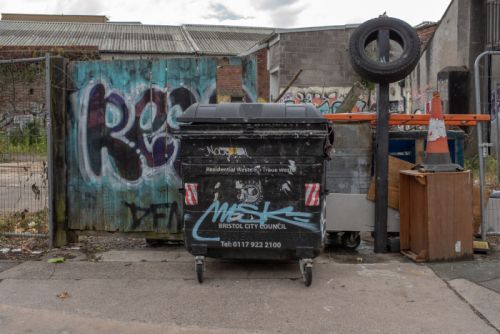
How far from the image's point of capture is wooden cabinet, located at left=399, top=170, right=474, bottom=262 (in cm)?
462

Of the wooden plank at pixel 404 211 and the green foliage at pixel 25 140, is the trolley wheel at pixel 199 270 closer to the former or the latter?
the wooden plank at pixel 404 211

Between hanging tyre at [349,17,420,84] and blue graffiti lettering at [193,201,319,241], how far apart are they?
1.81 metres

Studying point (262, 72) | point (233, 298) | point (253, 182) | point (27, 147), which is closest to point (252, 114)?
point (253, 182)

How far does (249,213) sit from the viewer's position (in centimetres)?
417

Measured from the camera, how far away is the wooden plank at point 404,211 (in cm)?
507

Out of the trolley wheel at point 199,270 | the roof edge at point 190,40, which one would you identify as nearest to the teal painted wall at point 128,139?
the trolley wheel at point 199,270

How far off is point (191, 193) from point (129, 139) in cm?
149

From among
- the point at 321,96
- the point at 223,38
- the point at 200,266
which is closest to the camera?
the point at 200,266

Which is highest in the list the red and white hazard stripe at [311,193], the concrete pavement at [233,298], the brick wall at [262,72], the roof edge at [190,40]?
the roof edge at [190,40]

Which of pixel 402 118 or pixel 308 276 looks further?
pixel 402 118

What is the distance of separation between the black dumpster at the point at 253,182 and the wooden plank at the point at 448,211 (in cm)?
131

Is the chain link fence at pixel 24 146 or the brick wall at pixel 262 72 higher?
the brick wall at pixel 262 72

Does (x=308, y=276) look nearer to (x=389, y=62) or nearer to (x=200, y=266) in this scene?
(x=200, y=266)

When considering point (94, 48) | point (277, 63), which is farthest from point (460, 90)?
point (94, 48)
